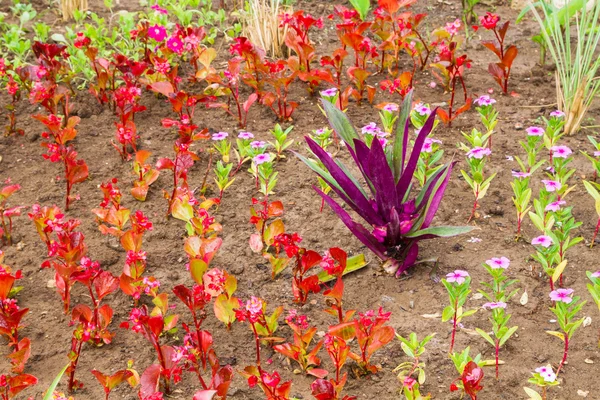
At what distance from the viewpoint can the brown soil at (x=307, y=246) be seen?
9.19ft

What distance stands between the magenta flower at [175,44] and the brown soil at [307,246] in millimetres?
369

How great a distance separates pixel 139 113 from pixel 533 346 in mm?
2843

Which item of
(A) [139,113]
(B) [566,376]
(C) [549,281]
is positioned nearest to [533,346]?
(B) [566,376]

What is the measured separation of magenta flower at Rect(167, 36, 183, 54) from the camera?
4.60 metres

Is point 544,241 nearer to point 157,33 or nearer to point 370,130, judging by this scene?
point 370,130

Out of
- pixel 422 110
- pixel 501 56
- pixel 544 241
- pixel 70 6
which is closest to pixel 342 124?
pixel 422 110

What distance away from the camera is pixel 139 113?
4684 mm

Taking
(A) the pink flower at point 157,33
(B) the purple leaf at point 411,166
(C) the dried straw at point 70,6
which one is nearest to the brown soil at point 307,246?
(B) the purple leaf at point 411,166

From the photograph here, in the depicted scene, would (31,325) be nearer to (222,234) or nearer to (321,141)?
(222,234)

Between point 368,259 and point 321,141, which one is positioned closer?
point 368,259

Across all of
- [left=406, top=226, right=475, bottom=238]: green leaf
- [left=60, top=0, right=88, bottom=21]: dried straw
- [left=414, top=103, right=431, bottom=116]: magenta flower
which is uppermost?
[left=60, top=0, right=88, bottom=21]: dried straw

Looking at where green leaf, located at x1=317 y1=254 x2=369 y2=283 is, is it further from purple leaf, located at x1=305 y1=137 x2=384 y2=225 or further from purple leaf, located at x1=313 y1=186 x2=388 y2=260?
purple leaf, located at x1=305 y1=137 x2=384 y2=225

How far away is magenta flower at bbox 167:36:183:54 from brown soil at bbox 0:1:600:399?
0.37 m

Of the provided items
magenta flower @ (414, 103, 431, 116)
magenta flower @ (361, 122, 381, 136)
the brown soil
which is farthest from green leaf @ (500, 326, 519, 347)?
magenta flower @ (414, 103, 431, 116)
